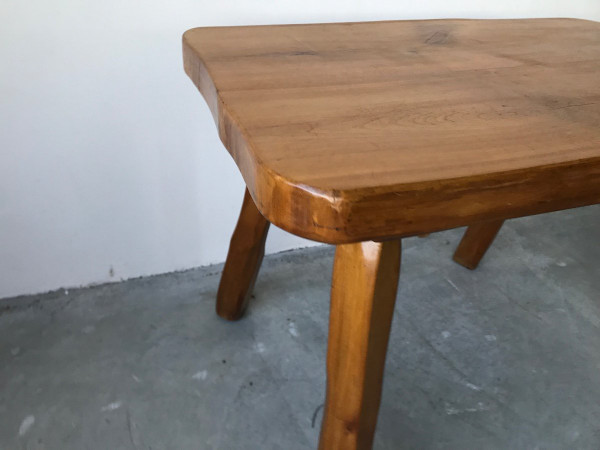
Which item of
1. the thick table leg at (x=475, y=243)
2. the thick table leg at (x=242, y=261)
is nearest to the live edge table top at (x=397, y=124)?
the thick table leg at (x=242, y=261)

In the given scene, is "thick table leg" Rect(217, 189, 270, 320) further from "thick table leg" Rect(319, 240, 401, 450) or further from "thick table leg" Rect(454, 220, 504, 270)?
"thick table leg" Rect(454, 220, 504, 270)

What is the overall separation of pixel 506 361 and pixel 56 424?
75cm

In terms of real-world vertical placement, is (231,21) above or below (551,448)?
above

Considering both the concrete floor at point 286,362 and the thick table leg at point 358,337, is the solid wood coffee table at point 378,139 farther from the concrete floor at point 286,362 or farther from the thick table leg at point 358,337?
the concrete floor at point 286,362

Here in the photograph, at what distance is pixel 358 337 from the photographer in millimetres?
630

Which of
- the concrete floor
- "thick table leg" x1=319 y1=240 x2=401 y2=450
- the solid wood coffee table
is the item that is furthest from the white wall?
"thick table leg" x1=319 y1=240 x2=401 y2=450

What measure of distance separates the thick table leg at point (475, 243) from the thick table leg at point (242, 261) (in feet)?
1.59

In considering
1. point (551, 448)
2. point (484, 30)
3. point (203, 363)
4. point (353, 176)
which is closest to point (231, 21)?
point (484, 30)

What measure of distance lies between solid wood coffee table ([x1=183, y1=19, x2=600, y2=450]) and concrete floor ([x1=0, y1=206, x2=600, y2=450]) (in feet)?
0.91

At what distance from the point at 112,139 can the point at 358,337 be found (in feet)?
2.20

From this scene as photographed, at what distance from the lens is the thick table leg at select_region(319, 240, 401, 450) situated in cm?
60

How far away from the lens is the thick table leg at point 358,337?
60 cm

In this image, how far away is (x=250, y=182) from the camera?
535 mm

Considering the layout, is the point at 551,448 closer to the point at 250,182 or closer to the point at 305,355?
the point at 305,355
